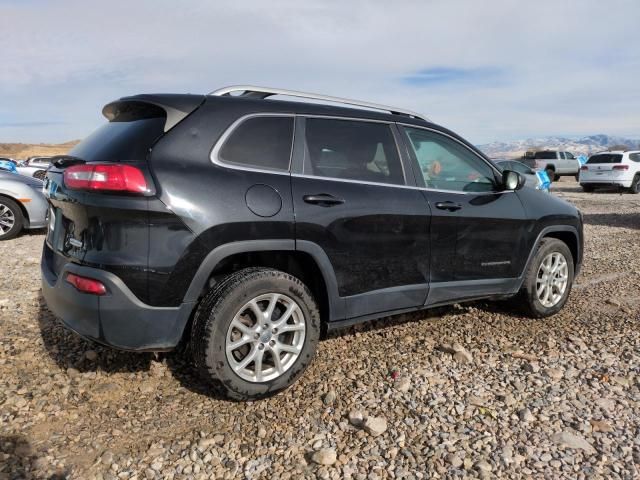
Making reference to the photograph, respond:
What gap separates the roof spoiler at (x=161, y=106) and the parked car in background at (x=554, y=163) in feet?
95.9

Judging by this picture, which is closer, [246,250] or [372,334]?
[246,250]

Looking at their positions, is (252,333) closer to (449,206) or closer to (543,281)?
(449,206)

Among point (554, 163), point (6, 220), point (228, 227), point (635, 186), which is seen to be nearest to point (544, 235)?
point (228, 227)

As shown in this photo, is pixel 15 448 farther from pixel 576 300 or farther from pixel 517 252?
pixel 576 300

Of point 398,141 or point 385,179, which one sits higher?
point 398,141

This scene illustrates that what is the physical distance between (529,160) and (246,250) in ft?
99.7

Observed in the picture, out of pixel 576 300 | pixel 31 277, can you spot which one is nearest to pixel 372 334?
pixel 576 300

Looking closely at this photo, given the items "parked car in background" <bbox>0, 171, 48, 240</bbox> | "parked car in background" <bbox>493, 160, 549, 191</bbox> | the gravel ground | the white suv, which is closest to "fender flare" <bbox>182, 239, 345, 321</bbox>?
the gravel ground

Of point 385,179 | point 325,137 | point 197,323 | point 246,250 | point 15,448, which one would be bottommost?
point 15,448

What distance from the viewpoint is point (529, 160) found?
3008 centimetres

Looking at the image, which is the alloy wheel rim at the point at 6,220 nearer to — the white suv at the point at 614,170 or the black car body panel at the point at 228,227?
the black car body panel at the point at 228,227

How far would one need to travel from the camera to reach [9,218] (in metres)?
8.23

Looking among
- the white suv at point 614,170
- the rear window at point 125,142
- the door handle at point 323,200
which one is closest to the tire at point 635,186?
the white suv at point 614,170

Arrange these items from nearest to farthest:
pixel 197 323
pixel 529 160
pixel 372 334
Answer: pixel 197 323 → pixel 372 334 → pixel 529 160
